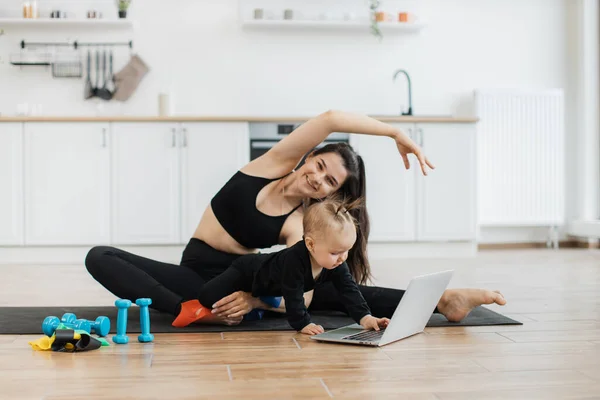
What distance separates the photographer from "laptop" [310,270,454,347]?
1.93 meters

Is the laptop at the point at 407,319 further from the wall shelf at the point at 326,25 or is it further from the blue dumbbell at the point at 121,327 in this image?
the wall shelf at the point at 326,25

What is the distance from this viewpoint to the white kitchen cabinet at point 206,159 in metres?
4.86

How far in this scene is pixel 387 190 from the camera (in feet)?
16.4

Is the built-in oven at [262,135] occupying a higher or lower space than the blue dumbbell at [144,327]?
higher

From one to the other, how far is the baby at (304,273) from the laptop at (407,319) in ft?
0.22

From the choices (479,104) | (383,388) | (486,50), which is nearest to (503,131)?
(479,104)

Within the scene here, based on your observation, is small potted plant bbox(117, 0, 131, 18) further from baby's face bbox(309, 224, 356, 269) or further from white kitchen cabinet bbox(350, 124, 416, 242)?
baby's face bbox(309, 224, 356, 269)

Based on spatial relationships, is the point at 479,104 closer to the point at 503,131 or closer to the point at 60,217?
the point at 503,131

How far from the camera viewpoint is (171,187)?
486 cm

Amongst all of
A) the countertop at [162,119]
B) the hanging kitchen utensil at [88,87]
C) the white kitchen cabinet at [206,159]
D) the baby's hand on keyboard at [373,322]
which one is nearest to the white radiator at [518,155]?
the countertop at [162,119]

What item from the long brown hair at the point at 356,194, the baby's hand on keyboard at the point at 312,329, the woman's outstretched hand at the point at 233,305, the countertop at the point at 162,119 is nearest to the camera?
the baby's hand on keyboard at the point at 312,329

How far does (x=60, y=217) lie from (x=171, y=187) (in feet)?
2.50

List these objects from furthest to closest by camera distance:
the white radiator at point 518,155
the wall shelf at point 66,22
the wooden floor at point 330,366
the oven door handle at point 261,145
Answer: the white radiator at point 518,155, the wall shelf at point 66,22, the oven door handle at point 261,145, the wooden floor at point 330,366

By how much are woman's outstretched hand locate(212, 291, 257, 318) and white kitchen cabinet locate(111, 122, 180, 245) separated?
→ 2.69m
